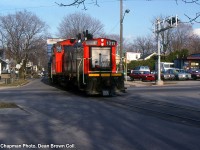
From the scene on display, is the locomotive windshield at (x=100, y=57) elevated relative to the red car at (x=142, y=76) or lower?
elevated

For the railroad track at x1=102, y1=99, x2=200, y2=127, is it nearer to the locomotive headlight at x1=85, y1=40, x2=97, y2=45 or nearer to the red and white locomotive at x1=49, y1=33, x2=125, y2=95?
the red and white locomotive at x1=49, y1=33, x2=125, y2=95

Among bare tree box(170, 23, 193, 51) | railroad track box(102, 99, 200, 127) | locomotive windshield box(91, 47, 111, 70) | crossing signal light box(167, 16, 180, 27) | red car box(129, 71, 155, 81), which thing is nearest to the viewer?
railroad track box(102, 99, 200, 127)

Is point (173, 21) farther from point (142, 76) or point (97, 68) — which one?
point (97, 68)

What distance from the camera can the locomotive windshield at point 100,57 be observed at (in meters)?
24.1

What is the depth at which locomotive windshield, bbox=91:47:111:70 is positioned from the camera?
79.2 feet

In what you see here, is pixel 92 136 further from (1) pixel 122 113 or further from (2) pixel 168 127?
(1) pixel 122 113

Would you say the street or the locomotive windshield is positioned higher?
the locomotive windshield

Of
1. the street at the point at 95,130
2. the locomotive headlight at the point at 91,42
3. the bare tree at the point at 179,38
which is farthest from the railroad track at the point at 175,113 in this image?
the bare tree at the point at 179,38

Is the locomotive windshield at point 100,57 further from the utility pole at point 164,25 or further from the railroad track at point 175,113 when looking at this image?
the utility pole at point 164,25

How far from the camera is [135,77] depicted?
172 ft

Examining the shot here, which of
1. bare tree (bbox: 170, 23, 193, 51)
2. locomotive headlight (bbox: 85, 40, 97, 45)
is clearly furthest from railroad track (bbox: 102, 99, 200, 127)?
bare tree (bbox: 170, 23, 193, 51)

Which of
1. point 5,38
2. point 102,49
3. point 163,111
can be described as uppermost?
point 5,38

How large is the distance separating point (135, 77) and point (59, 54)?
21413 mm

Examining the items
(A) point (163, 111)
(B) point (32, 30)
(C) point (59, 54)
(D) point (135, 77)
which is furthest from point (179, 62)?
(A) point (163, 111)
